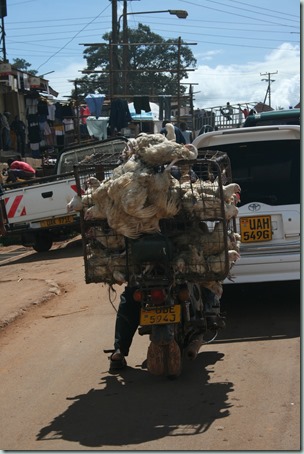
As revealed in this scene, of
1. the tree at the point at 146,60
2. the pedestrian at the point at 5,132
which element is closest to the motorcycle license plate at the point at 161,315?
the pedestrian at the point at 5,132

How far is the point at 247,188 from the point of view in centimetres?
839

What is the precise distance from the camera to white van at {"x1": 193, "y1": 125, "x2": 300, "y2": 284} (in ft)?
26.3

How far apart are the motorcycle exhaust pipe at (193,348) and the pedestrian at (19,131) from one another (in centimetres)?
2239

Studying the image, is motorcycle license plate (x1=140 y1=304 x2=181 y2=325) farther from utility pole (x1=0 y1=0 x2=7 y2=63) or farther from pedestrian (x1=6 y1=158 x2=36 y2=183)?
utility pole (x1=0 y1=0 x2=7 y2=63)

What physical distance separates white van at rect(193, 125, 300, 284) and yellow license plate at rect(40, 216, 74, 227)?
288 inches

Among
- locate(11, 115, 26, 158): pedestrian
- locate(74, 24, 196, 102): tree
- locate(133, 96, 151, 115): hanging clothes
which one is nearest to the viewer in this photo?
locate(133, 96, 151, 115): hanging clothes

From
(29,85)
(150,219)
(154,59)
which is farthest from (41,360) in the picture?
(154,59)

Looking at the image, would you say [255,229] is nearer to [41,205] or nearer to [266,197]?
[266,197]

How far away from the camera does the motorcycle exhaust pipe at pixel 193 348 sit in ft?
20.8

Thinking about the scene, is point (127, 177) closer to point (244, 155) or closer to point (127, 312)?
point (127, 312)

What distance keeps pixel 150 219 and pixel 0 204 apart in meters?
10.3

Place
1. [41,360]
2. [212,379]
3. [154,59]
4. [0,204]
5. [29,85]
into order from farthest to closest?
[154,59]
[29,85]
[0,204]
[41,360]
[212,379]

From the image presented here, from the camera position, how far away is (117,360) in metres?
6.58

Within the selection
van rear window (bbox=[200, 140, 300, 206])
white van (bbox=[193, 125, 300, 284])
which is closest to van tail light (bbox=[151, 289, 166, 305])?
white van (bbox=[193, 125, 300, 284])
